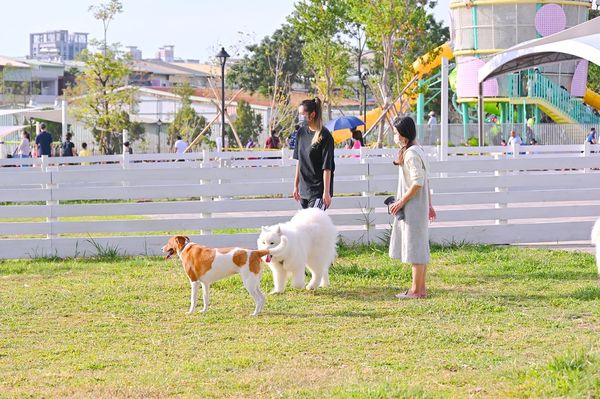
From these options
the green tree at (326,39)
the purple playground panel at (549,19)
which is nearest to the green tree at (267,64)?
the green tree at (326,39)

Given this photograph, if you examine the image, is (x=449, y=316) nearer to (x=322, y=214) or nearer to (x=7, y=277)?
(x=322, y=214)

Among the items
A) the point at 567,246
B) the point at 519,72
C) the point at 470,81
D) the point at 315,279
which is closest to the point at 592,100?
the point at 470,81

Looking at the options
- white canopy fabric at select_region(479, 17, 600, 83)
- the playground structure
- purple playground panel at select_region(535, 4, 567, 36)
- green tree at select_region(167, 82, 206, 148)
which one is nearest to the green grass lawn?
white canopy fabric at select_region(479, 17, 600, 83)

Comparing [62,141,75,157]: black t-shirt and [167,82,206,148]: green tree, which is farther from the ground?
[167,82,206,148]: green tree

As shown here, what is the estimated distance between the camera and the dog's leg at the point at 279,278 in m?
9.92

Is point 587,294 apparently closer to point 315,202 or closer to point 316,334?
point 315,202

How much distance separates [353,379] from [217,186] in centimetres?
732

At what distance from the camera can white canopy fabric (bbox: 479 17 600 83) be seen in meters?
20.0

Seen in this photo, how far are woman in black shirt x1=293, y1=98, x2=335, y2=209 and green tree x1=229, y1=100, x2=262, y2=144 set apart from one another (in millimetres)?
46212

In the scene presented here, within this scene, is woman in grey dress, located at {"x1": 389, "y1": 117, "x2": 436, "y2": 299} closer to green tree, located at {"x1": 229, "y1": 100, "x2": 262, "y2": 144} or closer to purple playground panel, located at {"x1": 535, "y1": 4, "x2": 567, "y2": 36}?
purple playground panel, located at {"x1": 535, "y1": 4, "x2": 567, "y2": 36}

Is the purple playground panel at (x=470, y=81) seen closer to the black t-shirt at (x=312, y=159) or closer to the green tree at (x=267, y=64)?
the green tree at (x=267, y=64)

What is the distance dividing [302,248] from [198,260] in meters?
1.20

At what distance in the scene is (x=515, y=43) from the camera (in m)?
40.5

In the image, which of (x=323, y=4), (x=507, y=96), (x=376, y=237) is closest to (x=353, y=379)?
(x=376, y=237)
